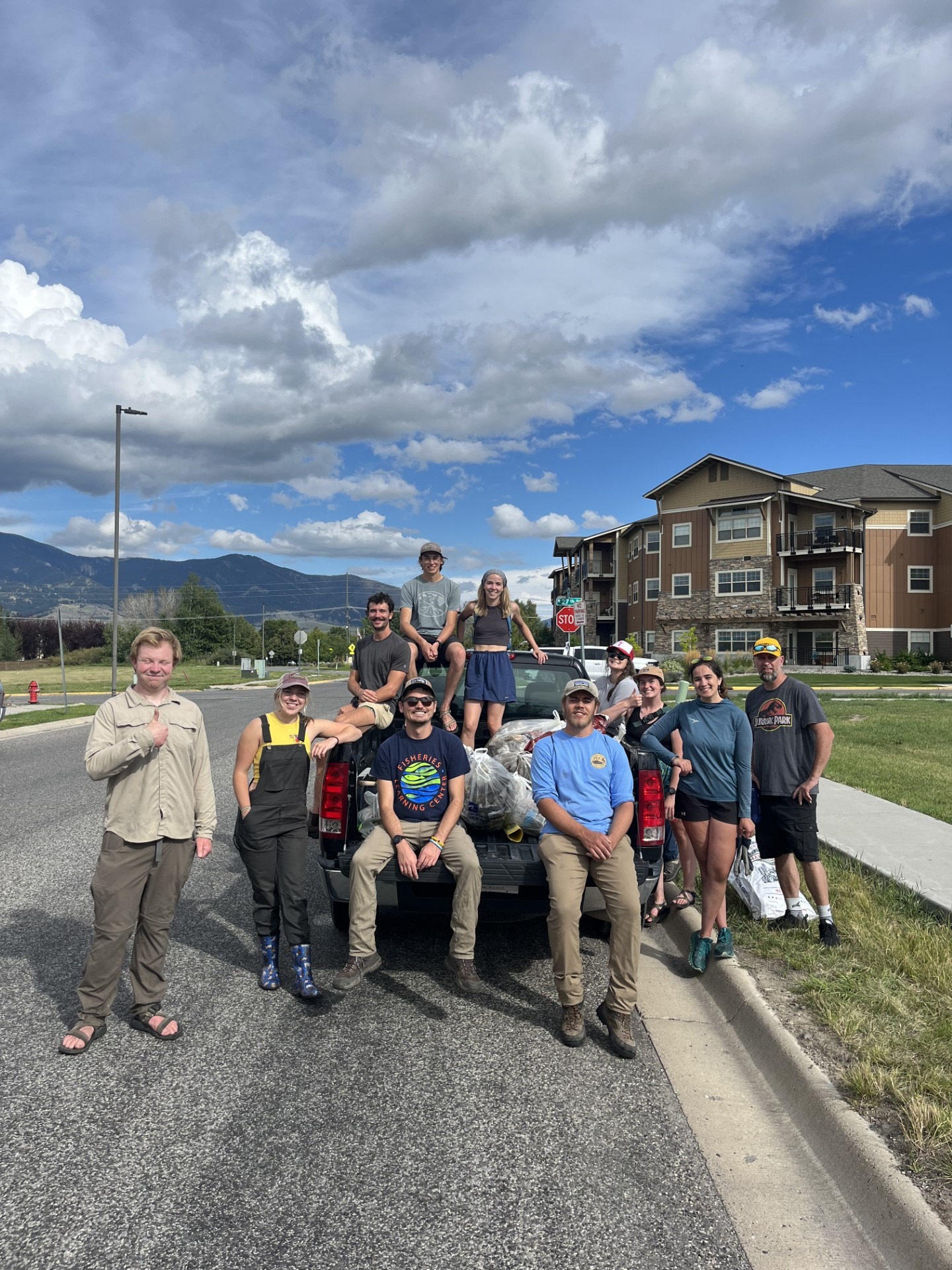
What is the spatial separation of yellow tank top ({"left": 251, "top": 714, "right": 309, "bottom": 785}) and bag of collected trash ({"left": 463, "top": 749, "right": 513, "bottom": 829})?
3.30 feet

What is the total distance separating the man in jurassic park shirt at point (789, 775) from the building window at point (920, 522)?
163 ft

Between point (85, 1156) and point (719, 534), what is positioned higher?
point (719, 534)

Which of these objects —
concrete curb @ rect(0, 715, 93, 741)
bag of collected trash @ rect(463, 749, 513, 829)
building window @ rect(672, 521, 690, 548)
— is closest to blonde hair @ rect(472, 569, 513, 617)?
bag of collected trash @ rect(463, 749, 513, 829)

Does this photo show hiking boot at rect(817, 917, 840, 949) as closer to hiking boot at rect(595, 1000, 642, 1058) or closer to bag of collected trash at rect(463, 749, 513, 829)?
hiking boot at rect(595, 1000, 642, 1058)

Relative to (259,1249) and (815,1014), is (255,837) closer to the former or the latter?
(259,1249)

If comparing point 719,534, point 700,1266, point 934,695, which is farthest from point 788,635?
point 700,1266

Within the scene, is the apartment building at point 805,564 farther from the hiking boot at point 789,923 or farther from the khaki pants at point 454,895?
the khaki pants at point 454,895

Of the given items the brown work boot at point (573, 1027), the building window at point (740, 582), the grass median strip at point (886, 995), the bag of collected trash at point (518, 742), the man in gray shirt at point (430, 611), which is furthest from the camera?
the building window at point (740, 582)

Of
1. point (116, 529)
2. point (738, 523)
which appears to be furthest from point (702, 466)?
point (116, 529)

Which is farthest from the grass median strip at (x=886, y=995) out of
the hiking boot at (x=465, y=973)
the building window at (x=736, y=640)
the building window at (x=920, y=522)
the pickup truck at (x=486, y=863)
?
the building window at (x=920, y=522)

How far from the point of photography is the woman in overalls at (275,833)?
4.65 metres

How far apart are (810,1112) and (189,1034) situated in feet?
8.94

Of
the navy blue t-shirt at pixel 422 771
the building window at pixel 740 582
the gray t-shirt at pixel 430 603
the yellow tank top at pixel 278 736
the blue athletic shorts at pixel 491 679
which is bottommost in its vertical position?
the navy blue t-shirt at pixel 422 771

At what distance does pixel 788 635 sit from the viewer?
5025cm
